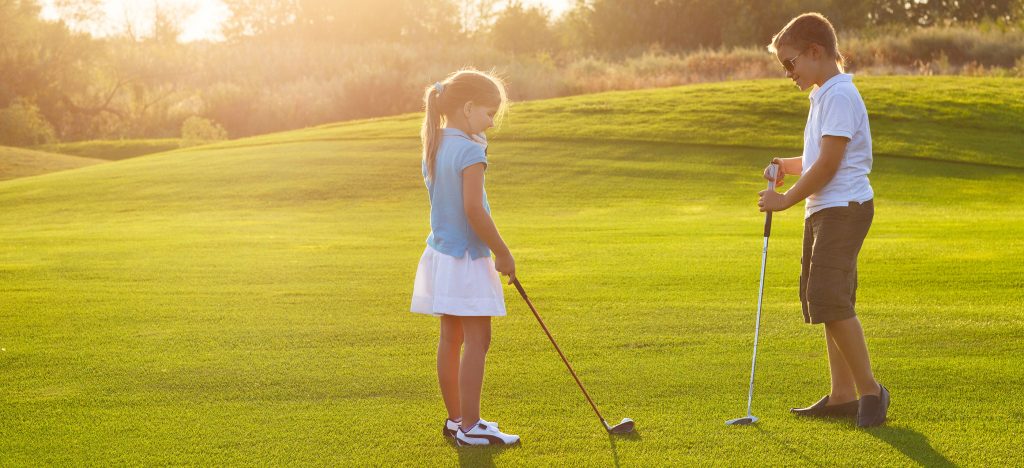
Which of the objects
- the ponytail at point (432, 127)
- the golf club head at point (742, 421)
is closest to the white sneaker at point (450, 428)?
the golf club head at point (742, 421)

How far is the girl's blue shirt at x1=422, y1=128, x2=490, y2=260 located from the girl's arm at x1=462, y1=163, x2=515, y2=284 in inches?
1.9

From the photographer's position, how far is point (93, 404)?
5676mm

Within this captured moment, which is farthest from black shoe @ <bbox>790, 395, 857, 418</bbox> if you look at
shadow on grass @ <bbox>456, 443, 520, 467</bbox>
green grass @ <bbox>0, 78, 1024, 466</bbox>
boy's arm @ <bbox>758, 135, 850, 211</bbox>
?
shadow on grass @ <bbox>456, 443, 520, 467</bbox>

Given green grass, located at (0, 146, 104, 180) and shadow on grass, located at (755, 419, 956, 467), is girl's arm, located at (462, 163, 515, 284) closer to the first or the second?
shadow on grass, located at (755, 419, 956, 467)

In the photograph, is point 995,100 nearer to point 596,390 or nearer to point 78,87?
point 596,390

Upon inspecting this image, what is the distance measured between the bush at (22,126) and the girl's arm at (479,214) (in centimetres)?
4018

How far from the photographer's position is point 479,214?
182 inches

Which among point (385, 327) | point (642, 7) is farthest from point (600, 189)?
point (642, 7)

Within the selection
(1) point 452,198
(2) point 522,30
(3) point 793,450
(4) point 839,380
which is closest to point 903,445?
(3) point 793,450

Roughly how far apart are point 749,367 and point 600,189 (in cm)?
1511

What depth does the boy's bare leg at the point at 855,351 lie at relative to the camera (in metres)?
5.07

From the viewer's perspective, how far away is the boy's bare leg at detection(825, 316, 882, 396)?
5074 mm

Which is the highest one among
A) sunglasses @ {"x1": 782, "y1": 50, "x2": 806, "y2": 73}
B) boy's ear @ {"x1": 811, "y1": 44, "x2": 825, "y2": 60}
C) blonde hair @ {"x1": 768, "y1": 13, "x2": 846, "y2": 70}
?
blonde hair @ {"x1": 768, "y1": 13, "x2": 846, "y2": 70}

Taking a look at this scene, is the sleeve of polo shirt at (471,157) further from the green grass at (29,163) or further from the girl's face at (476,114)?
the green grass at (29,163)
